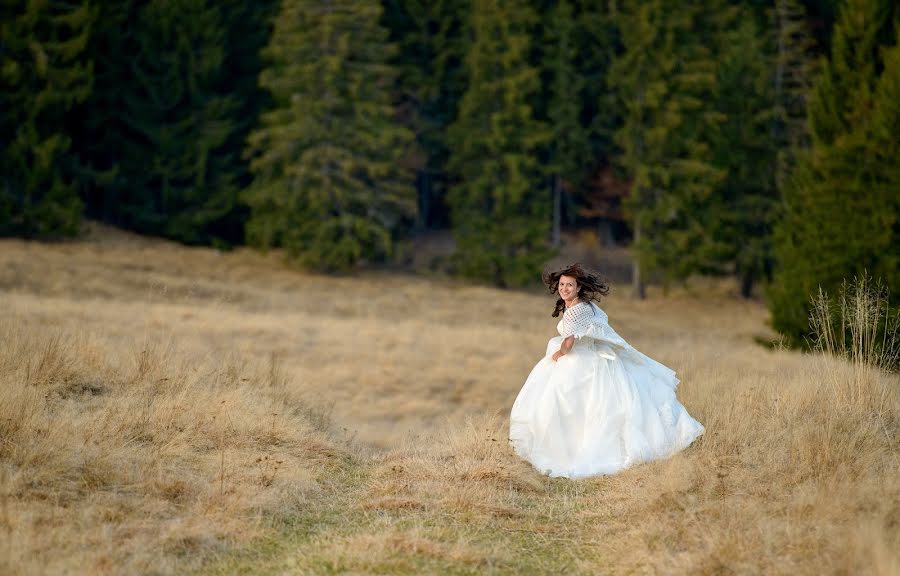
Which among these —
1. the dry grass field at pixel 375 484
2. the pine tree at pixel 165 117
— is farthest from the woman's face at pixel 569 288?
the pine tree at pixel 165 117

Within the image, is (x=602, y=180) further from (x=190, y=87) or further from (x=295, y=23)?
(x=190, y=87)

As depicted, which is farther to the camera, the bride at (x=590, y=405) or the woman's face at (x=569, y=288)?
the woman's face at (x=569, y=288)

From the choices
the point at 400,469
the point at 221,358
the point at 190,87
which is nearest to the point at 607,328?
the point at 400,469

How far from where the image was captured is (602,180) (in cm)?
3991

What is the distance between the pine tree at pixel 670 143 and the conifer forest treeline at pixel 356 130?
8 cm

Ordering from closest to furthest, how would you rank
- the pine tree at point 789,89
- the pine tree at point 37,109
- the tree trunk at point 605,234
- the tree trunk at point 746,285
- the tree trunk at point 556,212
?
the pine tree at point 37,109
the pine tree at point 789,89
the tree trunk at point 746,285
the tree trunk at point 556,212
the tree trunk at point 605,234

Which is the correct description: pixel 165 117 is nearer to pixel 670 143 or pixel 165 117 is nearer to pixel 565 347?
pixel 670 143

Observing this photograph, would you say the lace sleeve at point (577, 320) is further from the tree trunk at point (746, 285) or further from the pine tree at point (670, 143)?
the tree trunk at point (746, 285)

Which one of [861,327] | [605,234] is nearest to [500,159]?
[605,234]

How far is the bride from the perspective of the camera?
25.0ft

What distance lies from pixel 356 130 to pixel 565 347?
26.7 meters

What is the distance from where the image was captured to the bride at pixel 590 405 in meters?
7.62

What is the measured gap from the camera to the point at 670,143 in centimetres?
3503

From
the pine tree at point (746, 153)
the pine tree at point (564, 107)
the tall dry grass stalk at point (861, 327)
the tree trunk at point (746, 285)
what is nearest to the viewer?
the tall dry grass stalk at point (861, 327)
